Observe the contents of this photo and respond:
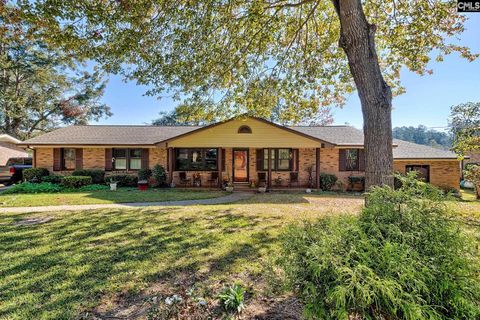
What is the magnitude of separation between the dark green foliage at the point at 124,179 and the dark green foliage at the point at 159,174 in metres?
1.43

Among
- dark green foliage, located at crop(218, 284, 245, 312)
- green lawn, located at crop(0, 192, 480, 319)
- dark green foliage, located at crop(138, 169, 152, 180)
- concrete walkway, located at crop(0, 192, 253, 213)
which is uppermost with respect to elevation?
dark green foliage, located at crop(138, 169, 152, 180)

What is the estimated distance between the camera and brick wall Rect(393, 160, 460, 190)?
15.6 m

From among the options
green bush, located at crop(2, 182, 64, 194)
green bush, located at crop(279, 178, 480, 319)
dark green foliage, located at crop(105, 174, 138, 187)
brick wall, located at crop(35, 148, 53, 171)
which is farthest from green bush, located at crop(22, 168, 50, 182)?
green bush, located at crop(279, 178, 480, 319)

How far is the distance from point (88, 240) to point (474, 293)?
6.70 m

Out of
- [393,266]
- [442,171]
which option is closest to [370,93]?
[393,266]

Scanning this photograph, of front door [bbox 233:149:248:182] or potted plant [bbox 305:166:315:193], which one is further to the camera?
front door [bbox 233:149:248:182]

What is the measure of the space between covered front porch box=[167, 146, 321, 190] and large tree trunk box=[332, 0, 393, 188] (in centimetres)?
1016

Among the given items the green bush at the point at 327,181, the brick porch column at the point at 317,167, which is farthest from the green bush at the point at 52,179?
the green bush at the point at 327,181

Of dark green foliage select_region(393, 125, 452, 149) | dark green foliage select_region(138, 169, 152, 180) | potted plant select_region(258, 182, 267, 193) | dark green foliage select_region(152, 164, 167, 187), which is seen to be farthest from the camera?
dark green foliage select_region(393, 125, 452, 149)

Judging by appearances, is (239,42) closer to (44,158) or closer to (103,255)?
(103,255)

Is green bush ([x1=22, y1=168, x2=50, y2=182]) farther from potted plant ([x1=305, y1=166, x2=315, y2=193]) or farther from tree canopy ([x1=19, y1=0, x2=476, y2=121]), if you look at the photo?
potted plant ([x1=305, y1=166, x2=315, y2=193])

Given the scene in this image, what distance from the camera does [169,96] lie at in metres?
9.49

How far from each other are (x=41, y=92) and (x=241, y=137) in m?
27.7

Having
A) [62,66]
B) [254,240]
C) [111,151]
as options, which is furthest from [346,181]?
[62,66]
